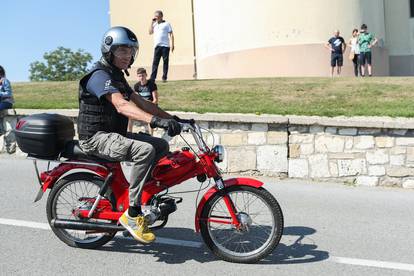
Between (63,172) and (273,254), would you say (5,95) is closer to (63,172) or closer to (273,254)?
(63,172)

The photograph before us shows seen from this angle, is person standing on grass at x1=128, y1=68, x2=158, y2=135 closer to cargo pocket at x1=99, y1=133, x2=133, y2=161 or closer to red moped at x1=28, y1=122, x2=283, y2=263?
red moped at x1=28, y1=122, x2=283, y2=263

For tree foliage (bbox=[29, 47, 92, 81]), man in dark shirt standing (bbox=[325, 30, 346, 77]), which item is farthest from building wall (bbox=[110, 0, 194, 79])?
tree foliage (bbox=[29, 47, 92, 81])

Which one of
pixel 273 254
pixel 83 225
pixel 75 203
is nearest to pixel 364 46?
pixel 273 254

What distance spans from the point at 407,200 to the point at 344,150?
143cm

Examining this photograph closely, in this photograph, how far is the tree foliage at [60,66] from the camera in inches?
2785

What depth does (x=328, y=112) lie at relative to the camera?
9555 millimetres

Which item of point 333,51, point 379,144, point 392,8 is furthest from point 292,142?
point 392,8

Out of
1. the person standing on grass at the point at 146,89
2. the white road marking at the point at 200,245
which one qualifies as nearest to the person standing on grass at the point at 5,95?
the person standing on grass at the point at 146,89

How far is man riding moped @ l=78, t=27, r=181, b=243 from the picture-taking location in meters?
4.45

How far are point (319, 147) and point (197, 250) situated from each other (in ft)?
13.9

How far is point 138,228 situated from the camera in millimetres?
4559

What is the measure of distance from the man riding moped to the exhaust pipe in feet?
0.64

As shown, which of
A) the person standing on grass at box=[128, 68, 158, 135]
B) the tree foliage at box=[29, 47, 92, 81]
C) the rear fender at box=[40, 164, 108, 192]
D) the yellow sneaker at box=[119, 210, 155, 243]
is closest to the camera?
the yellow sneaker at box=[119, 210, 155, 243]

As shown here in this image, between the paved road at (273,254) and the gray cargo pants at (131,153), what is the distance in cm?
65
